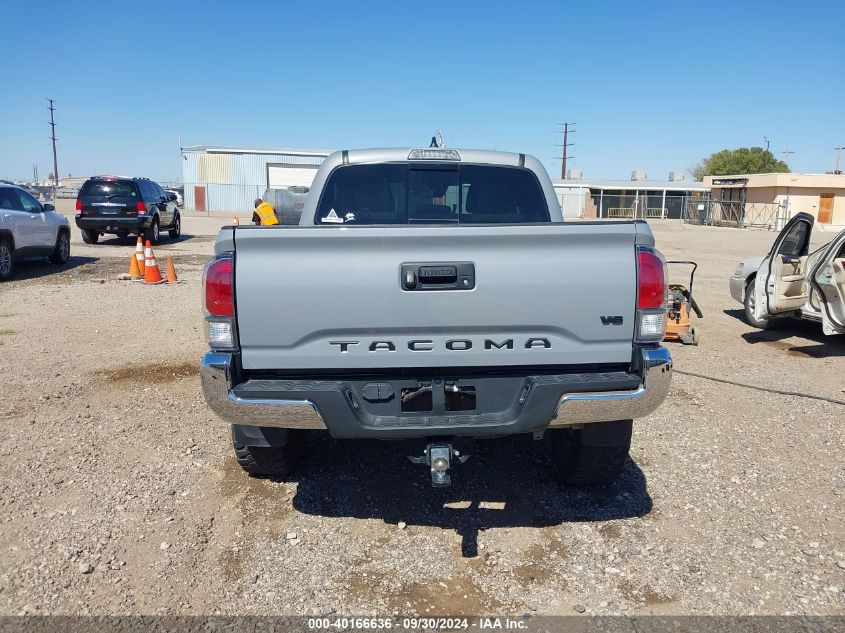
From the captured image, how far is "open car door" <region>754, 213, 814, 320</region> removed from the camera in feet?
27.4

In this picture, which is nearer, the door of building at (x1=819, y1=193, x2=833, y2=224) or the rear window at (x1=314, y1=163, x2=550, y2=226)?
the rear window at (x1=314, y1=163, x2=550, y2=226)

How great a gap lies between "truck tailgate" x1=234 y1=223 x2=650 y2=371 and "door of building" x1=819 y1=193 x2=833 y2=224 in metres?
47.4

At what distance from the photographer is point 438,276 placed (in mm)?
3166

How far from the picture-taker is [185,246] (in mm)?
21266

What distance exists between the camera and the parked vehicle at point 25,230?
497 inches

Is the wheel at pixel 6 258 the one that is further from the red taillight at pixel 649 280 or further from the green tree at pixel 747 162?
the green tree at pixel 747 162

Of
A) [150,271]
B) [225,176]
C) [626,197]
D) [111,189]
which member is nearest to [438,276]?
[150,271]

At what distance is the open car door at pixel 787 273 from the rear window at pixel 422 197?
510 cm

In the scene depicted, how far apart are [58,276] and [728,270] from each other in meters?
15.4

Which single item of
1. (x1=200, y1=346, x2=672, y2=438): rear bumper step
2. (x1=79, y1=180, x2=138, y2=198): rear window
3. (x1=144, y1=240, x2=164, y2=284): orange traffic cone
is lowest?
(x1=144, y1=240, x2=164, y2=284): orange traffic cone

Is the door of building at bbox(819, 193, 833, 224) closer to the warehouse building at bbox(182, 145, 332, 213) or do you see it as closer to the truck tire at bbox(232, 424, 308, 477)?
the warehouse building at bbox(182, 145, 332, 213)

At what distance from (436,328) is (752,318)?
7.70 m

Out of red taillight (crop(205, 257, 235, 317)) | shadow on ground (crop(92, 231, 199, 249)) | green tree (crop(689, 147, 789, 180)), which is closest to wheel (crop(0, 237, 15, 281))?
shadow on ground (crop(92, 231, 199, 249))

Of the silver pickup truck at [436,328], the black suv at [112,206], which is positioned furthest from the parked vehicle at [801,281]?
the black suv at [112,206]
